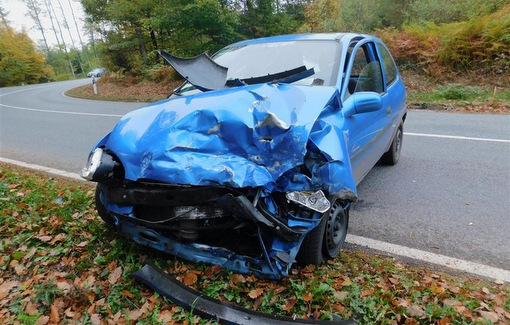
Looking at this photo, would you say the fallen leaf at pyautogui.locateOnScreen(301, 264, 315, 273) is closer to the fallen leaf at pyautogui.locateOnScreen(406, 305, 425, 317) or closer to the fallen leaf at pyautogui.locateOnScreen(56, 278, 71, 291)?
the fallen leaf at pyautogui.locateOnScreen(406, 305, 425, 317)

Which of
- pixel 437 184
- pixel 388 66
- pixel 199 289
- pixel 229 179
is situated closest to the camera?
pixel 229 179

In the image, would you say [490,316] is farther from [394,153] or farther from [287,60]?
[394,153]

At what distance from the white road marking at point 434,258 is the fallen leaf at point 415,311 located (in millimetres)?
666

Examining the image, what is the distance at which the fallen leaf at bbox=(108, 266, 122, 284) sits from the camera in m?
2.45

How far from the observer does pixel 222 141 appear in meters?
2.16

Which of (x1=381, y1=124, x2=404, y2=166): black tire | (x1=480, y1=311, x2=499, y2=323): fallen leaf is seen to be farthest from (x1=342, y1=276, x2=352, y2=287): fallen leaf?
(x1=381, y1=124, x2=404, y2=166): black tire

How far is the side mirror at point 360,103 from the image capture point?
2.80m

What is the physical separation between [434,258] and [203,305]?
1.88 meters

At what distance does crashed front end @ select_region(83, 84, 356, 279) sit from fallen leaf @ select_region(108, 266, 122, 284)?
320 millimetres

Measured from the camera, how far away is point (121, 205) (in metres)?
2.30

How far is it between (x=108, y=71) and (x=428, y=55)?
18.5 metres

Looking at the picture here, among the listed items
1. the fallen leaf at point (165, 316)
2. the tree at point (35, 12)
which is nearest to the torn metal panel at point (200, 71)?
the fallen leaf at point (165, 316)

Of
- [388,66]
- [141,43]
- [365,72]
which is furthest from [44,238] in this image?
[141,43]

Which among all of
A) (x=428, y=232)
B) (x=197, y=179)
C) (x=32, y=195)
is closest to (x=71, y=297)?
(x=197, y=179)
